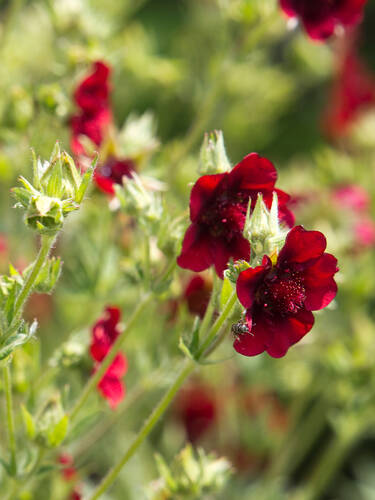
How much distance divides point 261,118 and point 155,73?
1.49ft

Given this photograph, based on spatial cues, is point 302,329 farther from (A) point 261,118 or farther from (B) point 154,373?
(A) point 261,118

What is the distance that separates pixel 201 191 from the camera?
777 mm

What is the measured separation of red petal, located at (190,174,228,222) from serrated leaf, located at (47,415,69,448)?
0.92 ft

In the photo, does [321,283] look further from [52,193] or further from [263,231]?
[52,193]

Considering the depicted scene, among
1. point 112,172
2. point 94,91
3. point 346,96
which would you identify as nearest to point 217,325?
point 112,172

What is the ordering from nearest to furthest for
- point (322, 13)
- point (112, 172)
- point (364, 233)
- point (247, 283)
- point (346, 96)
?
1. point (247, 283)
2. point (112, 172)
3. point (322, 13)
4. point (364, 233)
5. point (346, 96)

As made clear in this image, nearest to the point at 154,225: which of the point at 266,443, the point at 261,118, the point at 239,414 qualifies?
the point at 266,443

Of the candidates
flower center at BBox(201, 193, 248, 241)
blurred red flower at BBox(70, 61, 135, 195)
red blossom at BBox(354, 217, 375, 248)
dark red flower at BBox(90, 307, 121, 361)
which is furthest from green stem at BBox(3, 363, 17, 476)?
red blossom at BBox(354, 217, 375, 248)

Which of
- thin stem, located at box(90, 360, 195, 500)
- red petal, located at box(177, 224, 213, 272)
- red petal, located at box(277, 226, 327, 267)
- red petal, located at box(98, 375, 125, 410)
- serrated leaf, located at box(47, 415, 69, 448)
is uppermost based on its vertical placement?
red petal, located at box(177, 224, 213, 272)

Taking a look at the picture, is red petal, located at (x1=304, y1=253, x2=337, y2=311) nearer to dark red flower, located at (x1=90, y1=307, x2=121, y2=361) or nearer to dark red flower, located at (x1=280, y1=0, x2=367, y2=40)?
dark red flower, located at (x1=90, y1=307, x2=121, y2=361)

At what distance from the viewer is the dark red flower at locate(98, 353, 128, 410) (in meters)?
0.95

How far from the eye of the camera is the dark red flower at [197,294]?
0.99 meters

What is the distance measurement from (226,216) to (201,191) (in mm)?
80

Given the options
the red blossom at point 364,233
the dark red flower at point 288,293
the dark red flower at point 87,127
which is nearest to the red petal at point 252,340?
the dark red flower at point 288,293
